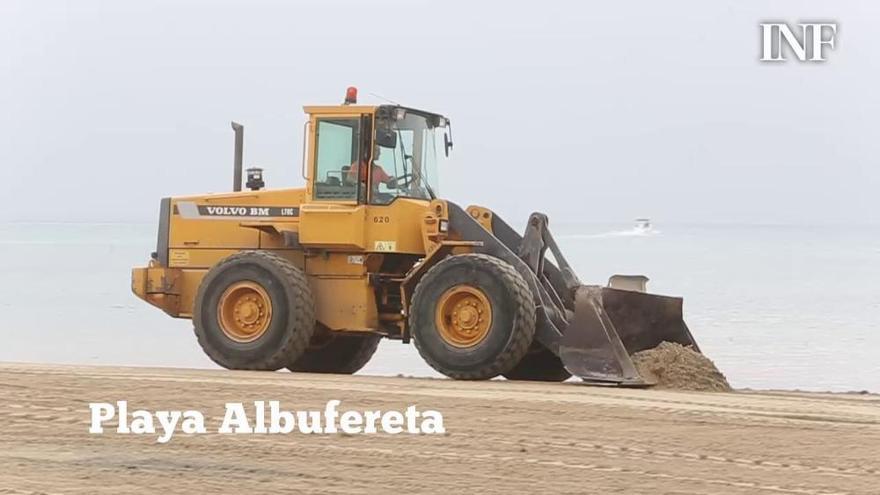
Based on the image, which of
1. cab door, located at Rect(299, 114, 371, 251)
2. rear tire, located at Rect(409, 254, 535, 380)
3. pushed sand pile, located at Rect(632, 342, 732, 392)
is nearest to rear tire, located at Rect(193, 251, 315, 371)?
cab door, located at Rect(299, 114, 371, 251)

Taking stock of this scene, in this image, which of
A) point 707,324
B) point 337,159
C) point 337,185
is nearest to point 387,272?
point 337,185

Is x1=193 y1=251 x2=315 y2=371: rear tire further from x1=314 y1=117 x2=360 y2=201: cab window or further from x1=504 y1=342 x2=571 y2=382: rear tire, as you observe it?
x1=504 y1=342 x2=571 y2=382: rear tire

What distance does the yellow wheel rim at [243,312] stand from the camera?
42.5ft

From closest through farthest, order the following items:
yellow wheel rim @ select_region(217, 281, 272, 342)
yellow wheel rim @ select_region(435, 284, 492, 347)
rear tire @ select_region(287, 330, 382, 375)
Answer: yellow wheel rim @ select_region(435, 284, 492, 347) → yellow wheel rim @ select_region(217, 281, 272, 342) → rear tire @ select_region(287, 330, 382, 375)

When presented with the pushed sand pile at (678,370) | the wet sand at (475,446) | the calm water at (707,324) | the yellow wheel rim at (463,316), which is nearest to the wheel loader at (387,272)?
the yellow wheel rim at (463,316)

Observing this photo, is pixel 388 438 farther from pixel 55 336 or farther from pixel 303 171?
pixel 55 336

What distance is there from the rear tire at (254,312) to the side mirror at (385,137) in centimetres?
146

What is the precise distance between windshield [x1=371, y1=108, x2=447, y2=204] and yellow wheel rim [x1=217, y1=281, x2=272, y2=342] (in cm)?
149

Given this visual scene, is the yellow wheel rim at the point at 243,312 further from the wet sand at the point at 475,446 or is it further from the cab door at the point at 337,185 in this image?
the wet sand at the point at 475,446

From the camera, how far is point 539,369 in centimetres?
1262

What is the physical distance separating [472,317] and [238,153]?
370 cm

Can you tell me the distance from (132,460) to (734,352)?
13.4m

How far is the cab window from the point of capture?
42.1ft

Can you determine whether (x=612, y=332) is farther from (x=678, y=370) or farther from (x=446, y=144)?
(x=446, y=144)
